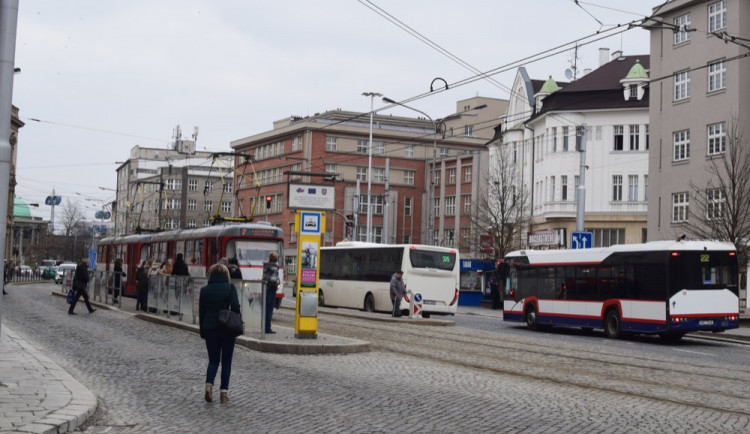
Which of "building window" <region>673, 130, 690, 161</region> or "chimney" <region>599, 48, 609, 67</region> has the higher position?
"chimney" <region>599, 48, 609, 67</region>

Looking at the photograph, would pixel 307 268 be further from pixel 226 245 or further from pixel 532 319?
pixel 532 319

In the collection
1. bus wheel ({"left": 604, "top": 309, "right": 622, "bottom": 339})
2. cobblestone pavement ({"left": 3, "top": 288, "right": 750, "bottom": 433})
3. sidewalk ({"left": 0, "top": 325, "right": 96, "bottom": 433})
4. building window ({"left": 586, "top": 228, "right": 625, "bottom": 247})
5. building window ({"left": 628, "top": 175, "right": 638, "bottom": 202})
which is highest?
building window ({"left": 628, "top": 175, "right": 638, "bottom": 202})

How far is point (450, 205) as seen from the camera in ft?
305

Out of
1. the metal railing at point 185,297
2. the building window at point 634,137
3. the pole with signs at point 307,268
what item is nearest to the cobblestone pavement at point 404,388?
the metal railing at point 185,297

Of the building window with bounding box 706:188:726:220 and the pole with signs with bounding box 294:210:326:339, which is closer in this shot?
the pole with signs with bounding box 294:210:326:339

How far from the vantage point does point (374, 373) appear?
1510cm

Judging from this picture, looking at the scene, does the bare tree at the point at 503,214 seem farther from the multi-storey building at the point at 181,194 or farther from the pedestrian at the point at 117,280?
the multi-storey building at the point at 181,194

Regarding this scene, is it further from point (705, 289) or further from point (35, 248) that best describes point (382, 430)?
point (35, 248)

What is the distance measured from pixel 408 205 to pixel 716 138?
56.8m

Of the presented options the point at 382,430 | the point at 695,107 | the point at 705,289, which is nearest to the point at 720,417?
the point at 382,430

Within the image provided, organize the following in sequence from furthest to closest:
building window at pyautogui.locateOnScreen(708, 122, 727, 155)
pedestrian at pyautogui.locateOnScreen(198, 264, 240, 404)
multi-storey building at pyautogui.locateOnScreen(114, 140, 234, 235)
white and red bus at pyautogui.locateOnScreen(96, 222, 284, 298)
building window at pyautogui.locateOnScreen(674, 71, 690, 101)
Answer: multi-storey building at pyautogui.locateOnScreen(114, 140, 234, 235)
building window at pyautogui.locateOnScreen(674, 71, 690, 101)
building window at pyautogui.locateOnScreen(708, 122, 727, 155)
white and red bus at pyautogui.locateOnScreen(96, 222, 284, 298)
pedestrian at pyautogui.locateOnScreen(198, 264, 240, 404)

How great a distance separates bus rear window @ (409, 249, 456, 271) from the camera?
3744cm

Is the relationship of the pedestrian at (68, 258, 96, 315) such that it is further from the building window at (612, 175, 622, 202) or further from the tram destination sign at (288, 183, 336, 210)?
the building window at (612, 175, 622, 202)

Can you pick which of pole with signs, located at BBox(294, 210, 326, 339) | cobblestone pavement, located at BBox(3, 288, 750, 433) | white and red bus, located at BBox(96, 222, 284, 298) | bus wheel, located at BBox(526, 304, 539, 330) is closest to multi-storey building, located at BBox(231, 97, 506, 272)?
white and red bus, located at BBox(96, 222, 284, 298)
